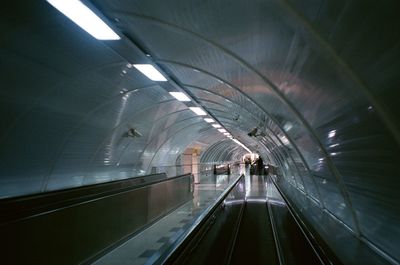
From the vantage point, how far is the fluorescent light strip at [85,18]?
432cm

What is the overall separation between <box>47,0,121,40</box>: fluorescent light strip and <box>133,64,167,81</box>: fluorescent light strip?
5.46 feet

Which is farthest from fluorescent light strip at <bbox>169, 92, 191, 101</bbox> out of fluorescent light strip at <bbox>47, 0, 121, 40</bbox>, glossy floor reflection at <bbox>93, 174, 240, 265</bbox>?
fluorescent light strip at <bbox>47, 0, 121, 40</bbox>

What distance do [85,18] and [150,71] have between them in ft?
9.54

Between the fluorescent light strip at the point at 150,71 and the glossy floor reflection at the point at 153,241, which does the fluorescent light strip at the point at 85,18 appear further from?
the glossy floor reflection at the point at 153,241

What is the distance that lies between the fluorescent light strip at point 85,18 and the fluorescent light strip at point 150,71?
1.66m

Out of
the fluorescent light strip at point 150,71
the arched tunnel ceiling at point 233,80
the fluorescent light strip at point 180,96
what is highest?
the fluorescent light strip at point 180,96

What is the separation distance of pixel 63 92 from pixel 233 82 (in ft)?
12.4

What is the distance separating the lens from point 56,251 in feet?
17.8

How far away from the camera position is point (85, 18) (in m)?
4.80

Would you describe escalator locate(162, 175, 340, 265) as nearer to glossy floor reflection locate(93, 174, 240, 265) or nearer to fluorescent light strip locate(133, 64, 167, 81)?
glossy floor reflection locate(93, 174, 240, 265)

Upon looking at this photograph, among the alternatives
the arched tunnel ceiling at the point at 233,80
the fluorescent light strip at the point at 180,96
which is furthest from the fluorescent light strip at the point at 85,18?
the fluorescent light strip at the point at 180,96

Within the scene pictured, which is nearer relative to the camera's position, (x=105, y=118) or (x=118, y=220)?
(x=118, y=220)

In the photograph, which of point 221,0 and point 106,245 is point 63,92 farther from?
point 221,0

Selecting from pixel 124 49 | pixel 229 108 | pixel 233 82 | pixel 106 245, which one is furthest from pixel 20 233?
pixel 229 108
